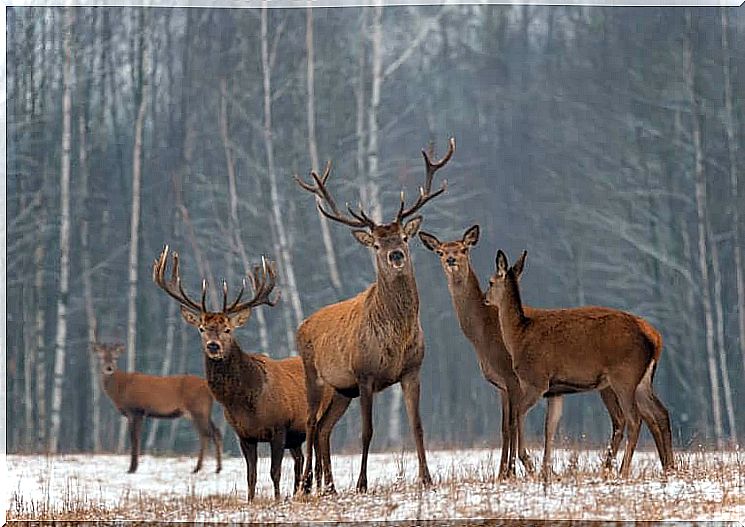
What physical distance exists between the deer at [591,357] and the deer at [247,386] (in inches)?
61.6

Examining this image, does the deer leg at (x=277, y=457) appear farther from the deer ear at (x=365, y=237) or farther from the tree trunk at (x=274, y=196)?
the deer ear at (x=365, y=237)

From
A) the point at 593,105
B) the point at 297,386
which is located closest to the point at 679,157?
the point at 593,105

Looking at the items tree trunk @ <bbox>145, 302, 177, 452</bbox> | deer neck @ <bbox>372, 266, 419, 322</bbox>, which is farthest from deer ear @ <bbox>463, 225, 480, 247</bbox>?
tree trunk @ <bbox>145, 302, 177, 452</bbox>

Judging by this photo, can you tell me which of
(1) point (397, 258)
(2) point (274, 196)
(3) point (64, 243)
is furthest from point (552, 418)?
(3) point (64, 243)

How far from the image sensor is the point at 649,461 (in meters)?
9.29

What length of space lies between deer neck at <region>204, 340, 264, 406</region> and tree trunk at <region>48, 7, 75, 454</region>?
1.54 metres

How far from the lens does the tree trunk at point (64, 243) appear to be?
10.0 metres

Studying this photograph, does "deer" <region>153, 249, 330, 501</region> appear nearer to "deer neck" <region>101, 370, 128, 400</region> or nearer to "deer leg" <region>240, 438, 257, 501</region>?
"deer leg" <region>240, 438, 257, 501</region>

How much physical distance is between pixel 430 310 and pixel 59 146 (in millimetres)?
3041

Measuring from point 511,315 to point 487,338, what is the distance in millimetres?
247

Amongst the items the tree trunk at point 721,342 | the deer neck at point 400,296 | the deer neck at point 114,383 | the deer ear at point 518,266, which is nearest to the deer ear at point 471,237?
the deer ear at point 518,266

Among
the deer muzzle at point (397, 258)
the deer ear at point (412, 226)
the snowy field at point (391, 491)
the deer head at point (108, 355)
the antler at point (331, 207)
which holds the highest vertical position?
the antler at point (331, 207)

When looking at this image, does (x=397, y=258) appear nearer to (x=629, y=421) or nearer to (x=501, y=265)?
(x=501, y=265)

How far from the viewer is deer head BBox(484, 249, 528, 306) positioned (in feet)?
30.5
